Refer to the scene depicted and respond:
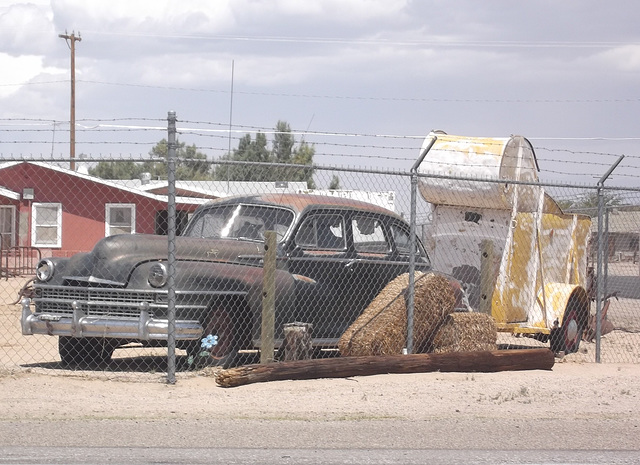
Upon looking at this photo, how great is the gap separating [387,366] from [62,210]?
73.2ft

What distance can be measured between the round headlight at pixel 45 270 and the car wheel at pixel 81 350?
2.57 feet

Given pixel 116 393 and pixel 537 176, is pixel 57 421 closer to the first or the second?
pixel 116 393

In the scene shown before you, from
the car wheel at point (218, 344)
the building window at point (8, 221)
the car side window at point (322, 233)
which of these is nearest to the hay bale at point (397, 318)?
the car side window at point (322, 233)

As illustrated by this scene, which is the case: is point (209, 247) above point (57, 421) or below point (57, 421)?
above

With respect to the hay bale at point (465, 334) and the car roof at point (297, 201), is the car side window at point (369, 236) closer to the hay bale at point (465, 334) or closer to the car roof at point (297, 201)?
the car roof at point (297, 201)

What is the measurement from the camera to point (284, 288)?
1016cm

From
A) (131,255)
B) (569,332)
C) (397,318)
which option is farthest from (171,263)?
(569,332)

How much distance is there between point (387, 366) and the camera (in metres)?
9.91

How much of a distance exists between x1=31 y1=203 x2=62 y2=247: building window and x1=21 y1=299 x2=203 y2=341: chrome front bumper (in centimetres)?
2139

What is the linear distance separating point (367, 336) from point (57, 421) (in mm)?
3948

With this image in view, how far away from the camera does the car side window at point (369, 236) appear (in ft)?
36.5

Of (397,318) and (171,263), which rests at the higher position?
(171,263)

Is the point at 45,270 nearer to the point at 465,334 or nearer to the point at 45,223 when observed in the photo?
the point at 465,334

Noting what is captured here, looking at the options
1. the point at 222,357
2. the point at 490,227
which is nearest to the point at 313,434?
the point at 222,357
